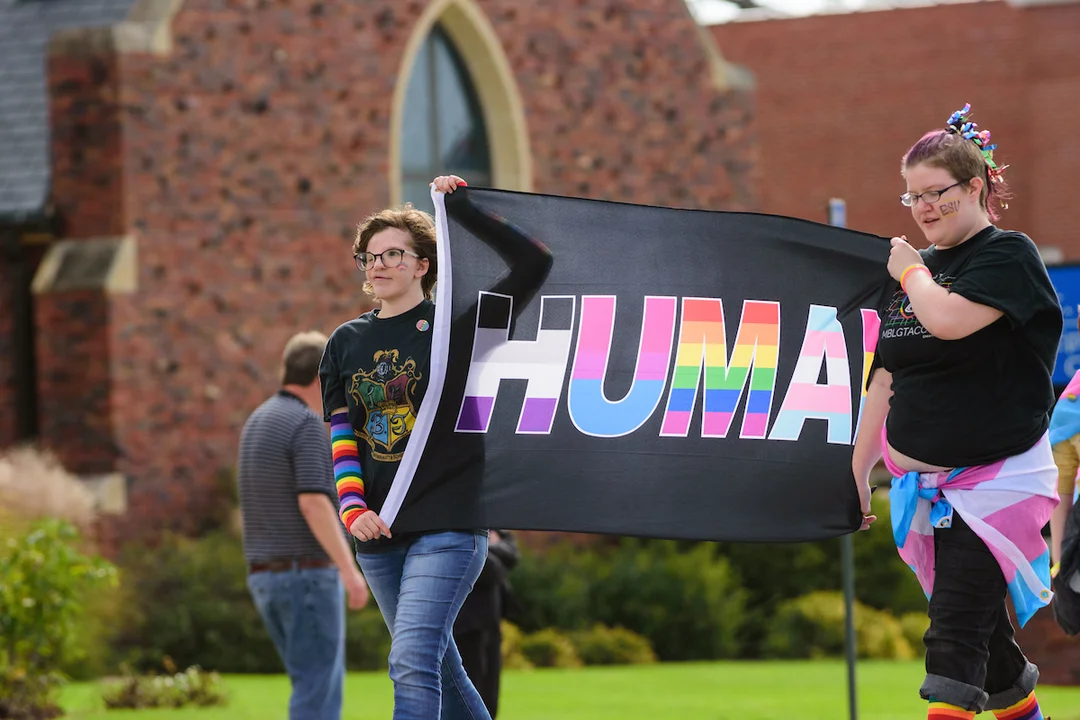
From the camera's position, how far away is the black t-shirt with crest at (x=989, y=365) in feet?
17.9

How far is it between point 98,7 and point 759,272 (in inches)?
490

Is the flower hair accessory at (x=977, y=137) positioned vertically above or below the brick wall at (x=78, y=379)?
above

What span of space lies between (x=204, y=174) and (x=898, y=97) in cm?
1718

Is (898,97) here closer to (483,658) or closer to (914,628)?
(914,628)

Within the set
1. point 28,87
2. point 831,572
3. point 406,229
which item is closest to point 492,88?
point 28,87

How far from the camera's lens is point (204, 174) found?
16281mm

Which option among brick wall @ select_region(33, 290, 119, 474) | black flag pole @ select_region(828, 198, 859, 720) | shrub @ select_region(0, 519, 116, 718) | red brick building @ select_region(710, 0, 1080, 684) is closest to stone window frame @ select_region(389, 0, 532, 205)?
brick wall @ select_region(33, 290, 119, 474)

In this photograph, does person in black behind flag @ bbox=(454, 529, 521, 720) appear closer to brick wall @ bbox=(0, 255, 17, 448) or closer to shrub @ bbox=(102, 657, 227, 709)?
shrub @ bbox=(102, 657, 227, 709)

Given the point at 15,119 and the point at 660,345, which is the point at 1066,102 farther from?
the point at 660,345

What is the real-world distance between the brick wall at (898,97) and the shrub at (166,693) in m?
19.9

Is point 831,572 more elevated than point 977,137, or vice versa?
point 977,137

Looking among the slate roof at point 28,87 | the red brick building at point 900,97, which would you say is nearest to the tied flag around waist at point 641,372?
the slate roof at point 28,87

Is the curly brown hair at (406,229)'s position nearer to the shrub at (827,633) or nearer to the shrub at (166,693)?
the shrub at (166,693)

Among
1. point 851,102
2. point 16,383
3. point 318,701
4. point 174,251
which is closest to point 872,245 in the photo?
point 318,701
